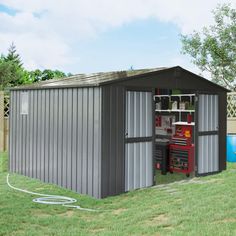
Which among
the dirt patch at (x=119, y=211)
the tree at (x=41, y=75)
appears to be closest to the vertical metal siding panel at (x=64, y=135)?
the dirt patch at (x=119, y=211)

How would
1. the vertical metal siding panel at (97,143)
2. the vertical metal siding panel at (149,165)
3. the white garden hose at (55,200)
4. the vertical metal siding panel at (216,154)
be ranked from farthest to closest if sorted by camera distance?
the vertical metal siding panel at (216,154)
the vertical metal siding panel at (149,165)
the vertical metal siding panel at (97,143)
the white garden hose at (55,200)

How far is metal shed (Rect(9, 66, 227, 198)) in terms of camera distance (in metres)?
6.75

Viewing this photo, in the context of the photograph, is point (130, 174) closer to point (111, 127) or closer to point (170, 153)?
point (111, 127)

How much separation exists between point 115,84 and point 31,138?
101 inches

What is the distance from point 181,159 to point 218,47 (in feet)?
42.7

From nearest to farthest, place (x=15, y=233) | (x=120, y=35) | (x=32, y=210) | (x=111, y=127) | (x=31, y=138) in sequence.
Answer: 1. (x=15, y=233)
2. (x=32, y=210)
3. (x=111, y=127)
4. (x=31, y=138)
5. (x=120, y=35)

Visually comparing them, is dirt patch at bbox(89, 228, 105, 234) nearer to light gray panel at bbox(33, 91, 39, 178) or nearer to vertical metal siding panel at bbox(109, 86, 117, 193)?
vertical metal siding panel at bbox(109, 86, 117, 193)

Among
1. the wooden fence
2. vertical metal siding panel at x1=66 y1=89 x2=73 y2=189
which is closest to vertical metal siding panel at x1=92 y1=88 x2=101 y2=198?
vertical metal siding panel at x1=66 y1=89 x2=73 y2=189

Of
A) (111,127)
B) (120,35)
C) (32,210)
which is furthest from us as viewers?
(120,35)

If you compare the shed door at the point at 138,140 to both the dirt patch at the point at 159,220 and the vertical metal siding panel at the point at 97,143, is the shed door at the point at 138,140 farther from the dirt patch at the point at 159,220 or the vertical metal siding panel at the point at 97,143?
the dirt patch at the point at 159,220

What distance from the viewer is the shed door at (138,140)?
709 cm

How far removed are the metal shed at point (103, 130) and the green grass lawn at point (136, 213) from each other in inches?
13.5

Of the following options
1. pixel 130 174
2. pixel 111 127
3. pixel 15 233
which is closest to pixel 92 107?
pixel 111 127

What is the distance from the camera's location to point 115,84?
267 inches
